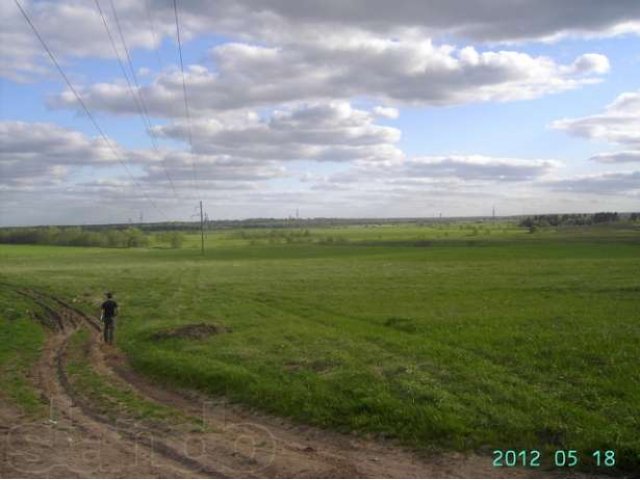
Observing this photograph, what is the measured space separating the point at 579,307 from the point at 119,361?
1971 centimetres

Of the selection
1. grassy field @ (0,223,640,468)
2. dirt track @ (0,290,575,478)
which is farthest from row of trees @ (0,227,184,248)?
dirt track @ (0,290,575,478)

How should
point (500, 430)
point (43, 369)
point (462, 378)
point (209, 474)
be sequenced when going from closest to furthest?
point (209, 474)
point (500, 430)
point (462, 378)
point (43, 369)

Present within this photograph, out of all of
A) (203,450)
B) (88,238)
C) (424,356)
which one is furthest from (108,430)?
(88,238)

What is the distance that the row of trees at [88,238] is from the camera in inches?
6152

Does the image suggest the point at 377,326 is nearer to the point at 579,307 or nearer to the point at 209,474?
the point at 579,307

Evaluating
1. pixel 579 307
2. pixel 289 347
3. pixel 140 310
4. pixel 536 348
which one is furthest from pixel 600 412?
pixel 140 310

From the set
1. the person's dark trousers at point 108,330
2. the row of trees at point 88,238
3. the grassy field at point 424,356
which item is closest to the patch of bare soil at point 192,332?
the grassy field at point 424,356

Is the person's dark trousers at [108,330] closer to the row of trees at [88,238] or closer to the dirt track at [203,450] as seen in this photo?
the dirt track at [203,450]

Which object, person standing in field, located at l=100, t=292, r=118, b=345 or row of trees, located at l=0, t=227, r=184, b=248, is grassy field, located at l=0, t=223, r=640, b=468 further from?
row of trees, located at l=0, t=227, r=184, b=248

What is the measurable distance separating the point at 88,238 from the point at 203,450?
160086 millimetres

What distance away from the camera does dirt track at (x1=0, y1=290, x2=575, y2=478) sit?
944 centimetres

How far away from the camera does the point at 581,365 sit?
15.4 metres

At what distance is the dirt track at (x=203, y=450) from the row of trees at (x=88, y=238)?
13910cm

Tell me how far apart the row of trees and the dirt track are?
456 feet
